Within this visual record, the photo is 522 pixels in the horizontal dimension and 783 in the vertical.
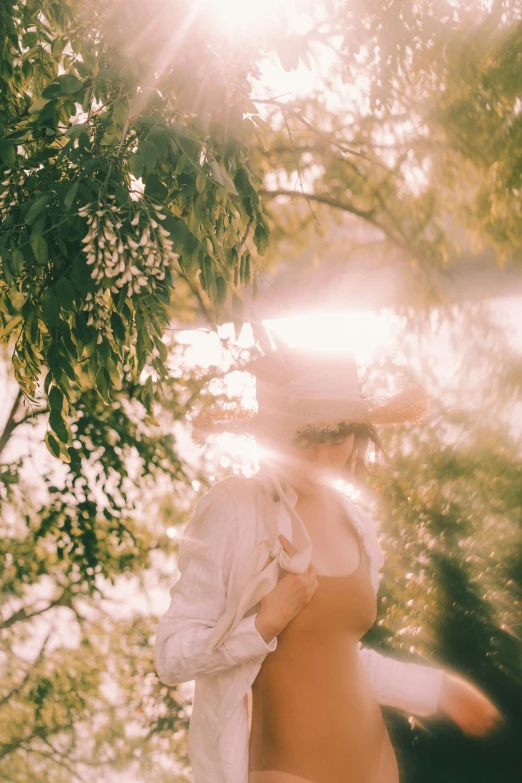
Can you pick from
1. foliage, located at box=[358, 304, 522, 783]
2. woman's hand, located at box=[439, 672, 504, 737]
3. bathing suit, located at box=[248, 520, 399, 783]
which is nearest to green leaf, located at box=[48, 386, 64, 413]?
bathing suit, located at box=[248, 520, 399, 783]

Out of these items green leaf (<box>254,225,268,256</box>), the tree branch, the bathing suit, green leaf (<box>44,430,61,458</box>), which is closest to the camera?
the bathing suit

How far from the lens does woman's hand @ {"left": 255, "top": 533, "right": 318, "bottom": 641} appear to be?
1744mm

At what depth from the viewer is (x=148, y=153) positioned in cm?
211

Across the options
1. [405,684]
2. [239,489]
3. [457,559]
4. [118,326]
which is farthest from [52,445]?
[457,559]

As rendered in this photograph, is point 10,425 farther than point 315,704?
Yes

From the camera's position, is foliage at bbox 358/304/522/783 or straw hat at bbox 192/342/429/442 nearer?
straw hat at bbox 192/342/429/442

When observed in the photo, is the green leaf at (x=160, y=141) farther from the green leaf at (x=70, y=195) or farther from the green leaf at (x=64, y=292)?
the green leaf at (x=64, y=292)

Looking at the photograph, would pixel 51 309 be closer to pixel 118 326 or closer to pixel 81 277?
pixel 81 277

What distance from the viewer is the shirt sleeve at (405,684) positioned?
6.72 ft

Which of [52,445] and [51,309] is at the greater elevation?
[51,309]

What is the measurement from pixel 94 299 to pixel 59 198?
1.00 ft

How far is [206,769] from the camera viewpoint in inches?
73.4

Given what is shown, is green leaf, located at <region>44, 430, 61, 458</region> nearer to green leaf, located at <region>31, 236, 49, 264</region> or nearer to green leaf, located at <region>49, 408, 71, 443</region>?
green leaf, located at <region>49, 408, 71, 443</region>

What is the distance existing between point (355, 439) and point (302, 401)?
296mm
